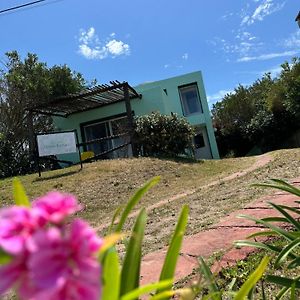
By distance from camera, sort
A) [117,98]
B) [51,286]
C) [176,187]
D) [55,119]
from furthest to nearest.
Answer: [55,119]
[117,98]
[176,187]
[51,286]

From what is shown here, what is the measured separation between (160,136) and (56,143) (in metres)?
→ 4.11

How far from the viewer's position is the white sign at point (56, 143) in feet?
41.3

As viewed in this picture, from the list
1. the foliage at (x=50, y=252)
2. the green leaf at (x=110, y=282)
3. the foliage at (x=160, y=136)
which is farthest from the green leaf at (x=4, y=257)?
the foliage at (x=160, y=136)

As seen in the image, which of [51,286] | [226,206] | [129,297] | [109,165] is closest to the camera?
[51,286]

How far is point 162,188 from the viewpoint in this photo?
10.4 metres

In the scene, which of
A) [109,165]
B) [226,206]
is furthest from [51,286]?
[109,165]

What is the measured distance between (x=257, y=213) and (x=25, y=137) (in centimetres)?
1815

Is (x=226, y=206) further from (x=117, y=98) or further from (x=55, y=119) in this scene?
(x=55, y=119)

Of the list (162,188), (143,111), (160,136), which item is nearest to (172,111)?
(143,111)

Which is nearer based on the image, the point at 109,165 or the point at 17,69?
the point at 109,165

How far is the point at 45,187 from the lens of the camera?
428 inches

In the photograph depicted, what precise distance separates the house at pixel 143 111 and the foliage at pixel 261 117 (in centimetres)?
558

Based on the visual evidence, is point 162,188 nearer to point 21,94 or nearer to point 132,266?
point 132,266

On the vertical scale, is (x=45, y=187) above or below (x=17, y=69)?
below
